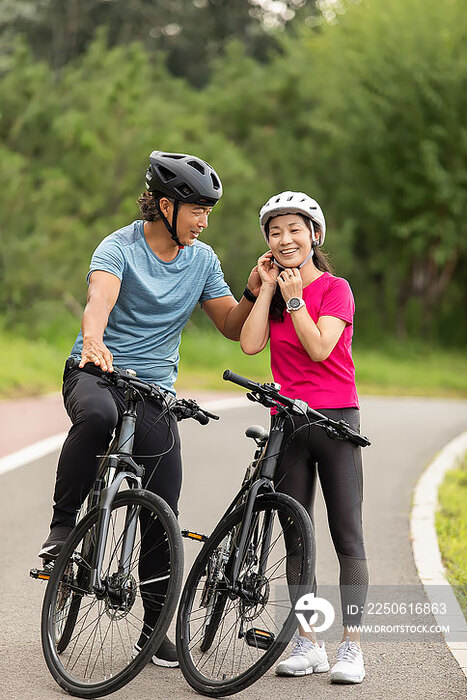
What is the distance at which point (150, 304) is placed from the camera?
15.5 ft

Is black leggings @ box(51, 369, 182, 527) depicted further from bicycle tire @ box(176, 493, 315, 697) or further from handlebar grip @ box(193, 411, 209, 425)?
bicycle tire @ box(176, 493, 315, 697)

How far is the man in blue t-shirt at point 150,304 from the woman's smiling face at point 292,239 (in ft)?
0.63

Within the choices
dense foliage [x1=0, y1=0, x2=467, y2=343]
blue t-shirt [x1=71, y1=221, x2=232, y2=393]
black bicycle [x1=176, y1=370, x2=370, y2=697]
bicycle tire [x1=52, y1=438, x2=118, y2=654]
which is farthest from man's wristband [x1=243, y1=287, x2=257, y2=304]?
dense foliage [x1=0, y1=0, x2=467, y2=343]

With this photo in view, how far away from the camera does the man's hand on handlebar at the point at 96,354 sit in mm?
4285

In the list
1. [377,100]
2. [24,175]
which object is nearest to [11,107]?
[24,175]

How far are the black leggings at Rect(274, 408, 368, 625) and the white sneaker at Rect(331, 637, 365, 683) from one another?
4.6 inches

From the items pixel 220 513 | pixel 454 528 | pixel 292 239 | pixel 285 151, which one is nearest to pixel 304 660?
pixel 292 239

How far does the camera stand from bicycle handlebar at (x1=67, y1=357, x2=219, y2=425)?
14.3ft

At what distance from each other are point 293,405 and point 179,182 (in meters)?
0.99

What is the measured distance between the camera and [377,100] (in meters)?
27.8

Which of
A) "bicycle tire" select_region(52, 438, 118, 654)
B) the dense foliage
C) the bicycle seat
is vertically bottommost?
"bicycle tire" select_region(52, 438, 118, 654)

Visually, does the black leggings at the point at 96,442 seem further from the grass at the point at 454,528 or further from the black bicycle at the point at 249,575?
the grass at the point at 454,528

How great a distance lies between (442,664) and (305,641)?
65 centimetres

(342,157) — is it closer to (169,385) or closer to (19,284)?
(19,284)
